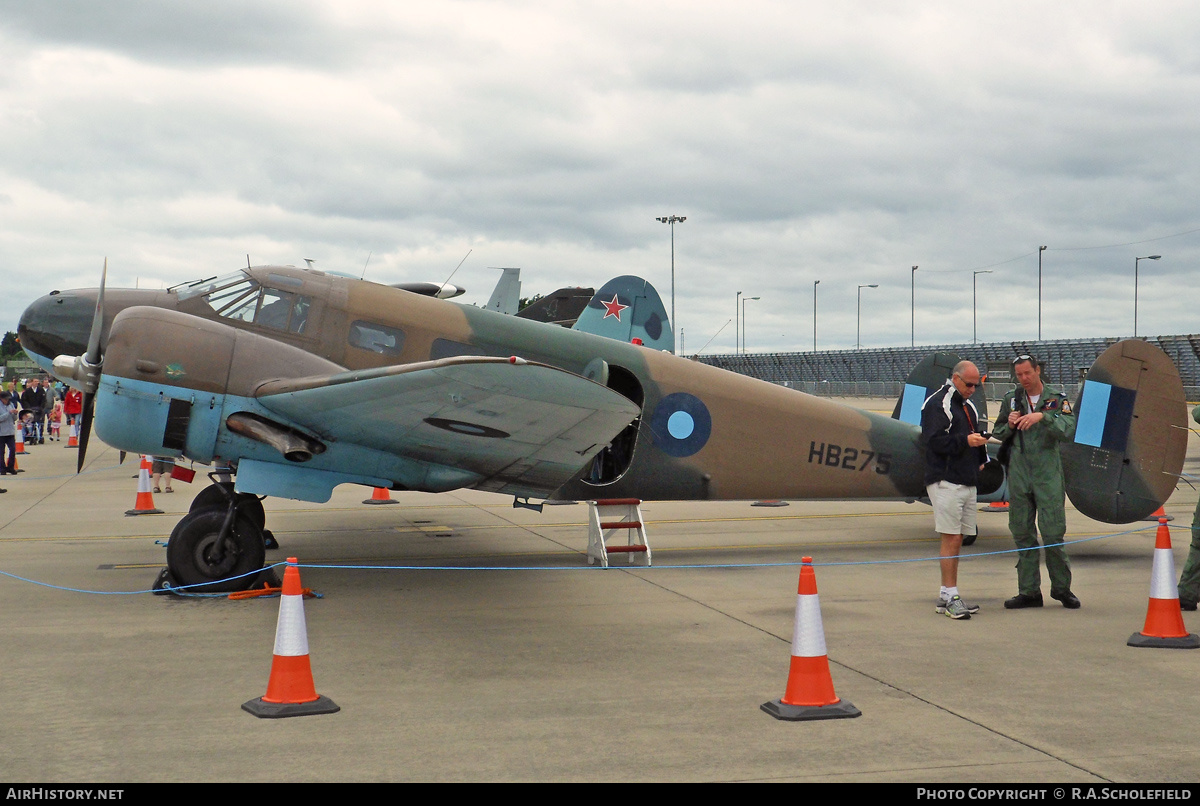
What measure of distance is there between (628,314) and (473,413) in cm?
787

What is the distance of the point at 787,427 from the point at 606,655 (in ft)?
16.1

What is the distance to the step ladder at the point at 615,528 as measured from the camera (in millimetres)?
10438

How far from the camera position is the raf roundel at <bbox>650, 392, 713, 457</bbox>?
10523 millimetres

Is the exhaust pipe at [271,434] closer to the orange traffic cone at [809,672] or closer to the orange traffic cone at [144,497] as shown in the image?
the orange traffic cone at [809,672]

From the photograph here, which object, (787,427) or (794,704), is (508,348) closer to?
(787,427)

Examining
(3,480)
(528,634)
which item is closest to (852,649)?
(528,634)

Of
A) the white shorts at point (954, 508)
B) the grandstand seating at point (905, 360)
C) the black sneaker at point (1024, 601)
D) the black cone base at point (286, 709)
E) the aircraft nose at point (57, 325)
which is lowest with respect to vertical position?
the black cone base at point (286, 709)

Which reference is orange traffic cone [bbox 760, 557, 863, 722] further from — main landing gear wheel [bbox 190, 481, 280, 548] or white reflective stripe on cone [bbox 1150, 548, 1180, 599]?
main landing gear wheel [bbox 190, 481, 280, 548]

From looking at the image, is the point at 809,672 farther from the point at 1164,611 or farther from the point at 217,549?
the point at 217,549

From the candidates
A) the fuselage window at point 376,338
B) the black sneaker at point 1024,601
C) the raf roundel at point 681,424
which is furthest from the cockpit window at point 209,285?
the black sneaker at point 1024,601

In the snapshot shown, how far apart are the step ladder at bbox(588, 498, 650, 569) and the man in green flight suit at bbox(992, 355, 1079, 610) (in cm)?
374

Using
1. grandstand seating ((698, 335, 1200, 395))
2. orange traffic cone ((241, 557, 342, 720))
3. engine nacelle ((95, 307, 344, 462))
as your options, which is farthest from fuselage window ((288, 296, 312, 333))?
grandstand seating ((698, 335, 1200, 395))

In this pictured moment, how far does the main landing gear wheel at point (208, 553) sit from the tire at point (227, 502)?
4.0 inches

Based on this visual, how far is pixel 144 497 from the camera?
1495 cm
